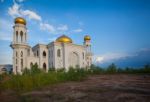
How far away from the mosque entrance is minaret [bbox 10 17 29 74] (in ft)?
36.9

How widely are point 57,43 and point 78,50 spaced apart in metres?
6.70

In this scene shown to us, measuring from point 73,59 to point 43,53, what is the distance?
Answer: 8.02 m

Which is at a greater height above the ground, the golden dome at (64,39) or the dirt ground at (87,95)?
the golden dome at (64,39)

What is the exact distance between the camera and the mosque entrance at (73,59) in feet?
134

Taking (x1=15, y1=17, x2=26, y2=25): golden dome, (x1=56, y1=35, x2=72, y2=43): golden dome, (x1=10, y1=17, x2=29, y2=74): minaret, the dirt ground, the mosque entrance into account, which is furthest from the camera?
(x1=56, y1=35, x2=72, y2=43): golden dome

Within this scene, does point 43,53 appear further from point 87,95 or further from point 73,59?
point 87,95

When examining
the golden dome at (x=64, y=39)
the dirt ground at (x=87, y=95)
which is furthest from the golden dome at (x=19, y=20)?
the dirt ground at (x=87, y=95)

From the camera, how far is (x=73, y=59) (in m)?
42.0

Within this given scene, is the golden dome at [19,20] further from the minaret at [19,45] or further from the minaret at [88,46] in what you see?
the minaret at [88,46]

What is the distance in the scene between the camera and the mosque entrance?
134ft

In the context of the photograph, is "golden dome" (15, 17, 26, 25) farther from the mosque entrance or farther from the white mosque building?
the mosque entrance

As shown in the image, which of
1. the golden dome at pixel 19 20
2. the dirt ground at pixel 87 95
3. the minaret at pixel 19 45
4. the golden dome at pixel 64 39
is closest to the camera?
the dirt ground at pixel 87 95

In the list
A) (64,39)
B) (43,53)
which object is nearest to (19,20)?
(43,53)

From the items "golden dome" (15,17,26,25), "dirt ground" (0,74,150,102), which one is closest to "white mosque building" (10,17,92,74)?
"golden dome" (15,17,26,25)
